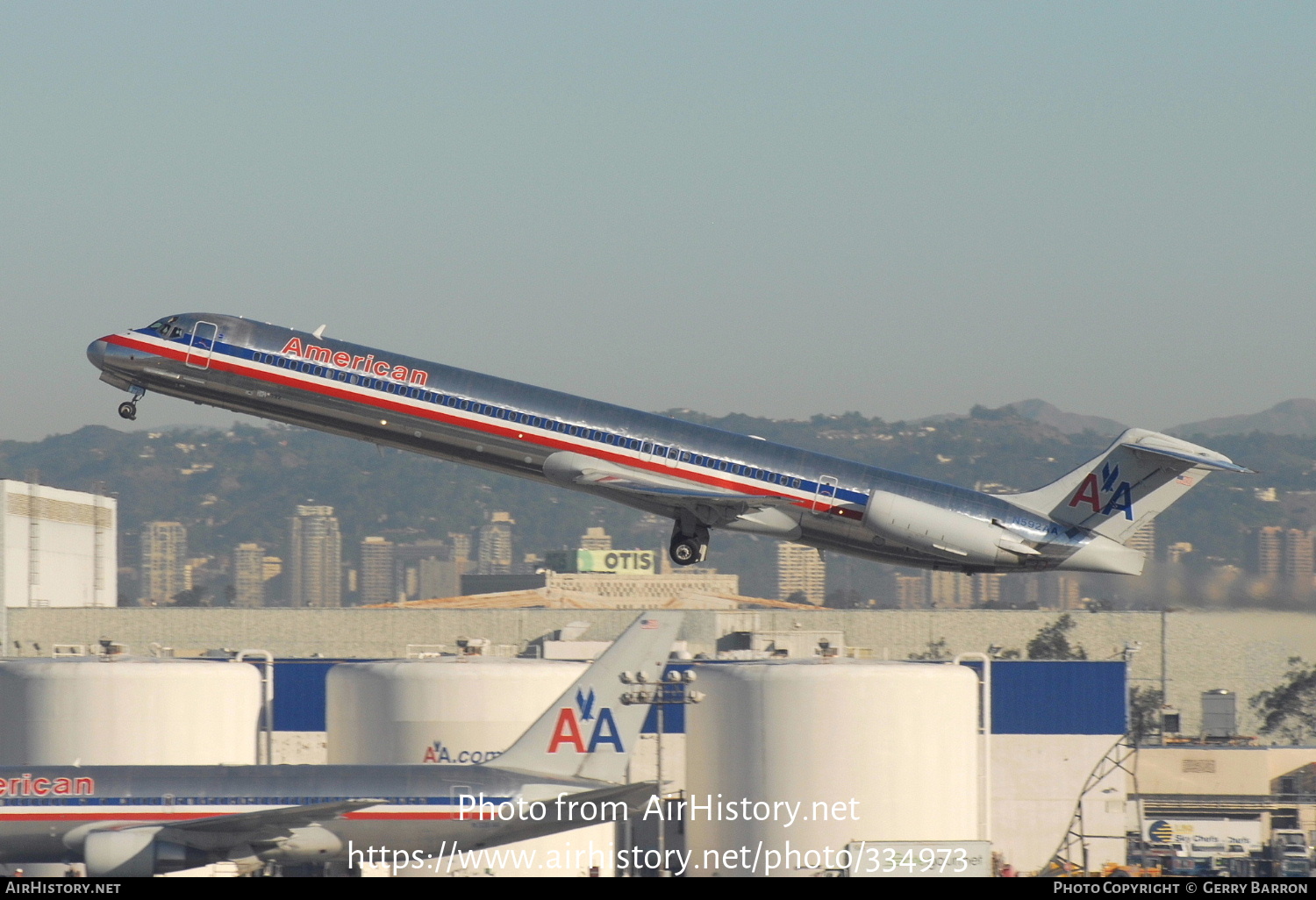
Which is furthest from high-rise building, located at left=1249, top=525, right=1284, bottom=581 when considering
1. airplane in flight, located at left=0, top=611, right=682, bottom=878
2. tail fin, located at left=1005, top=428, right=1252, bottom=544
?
airplane in flight, located at left=0, top=611, right=682, bottom=878

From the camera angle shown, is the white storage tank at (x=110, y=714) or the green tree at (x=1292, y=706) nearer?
the white storage tank at (x=110, y=714)

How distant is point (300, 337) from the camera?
48375mm

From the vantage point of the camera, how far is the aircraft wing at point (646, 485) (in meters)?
47.6

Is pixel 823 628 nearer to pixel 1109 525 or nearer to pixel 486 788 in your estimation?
pixel 1109 525

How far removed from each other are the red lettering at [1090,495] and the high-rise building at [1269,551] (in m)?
9.92

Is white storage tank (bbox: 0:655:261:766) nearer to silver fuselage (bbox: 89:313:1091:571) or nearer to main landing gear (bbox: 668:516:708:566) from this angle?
silver fuselage (bbox: 89:313:1091:571)

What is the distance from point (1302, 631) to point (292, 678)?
3452cm

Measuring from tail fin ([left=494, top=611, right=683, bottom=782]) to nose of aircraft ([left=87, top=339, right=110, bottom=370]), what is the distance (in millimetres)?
17596

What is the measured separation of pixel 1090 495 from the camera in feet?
166

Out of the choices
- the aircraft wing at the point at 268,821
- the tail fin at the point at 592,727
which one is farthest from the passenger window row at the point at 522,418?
the aircraft wing at the point at 268,821

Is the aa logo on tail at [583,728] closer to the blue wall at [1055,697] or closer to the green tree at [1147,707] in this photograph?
the blue wall at [1055,697]

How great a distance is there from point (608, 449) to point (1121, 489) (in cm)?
1528

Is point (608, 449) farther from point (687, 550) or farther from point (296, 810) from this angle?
point (296, 810)

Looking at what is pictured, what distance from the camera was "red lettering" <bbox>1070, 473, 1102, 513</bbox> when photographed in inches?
1988
